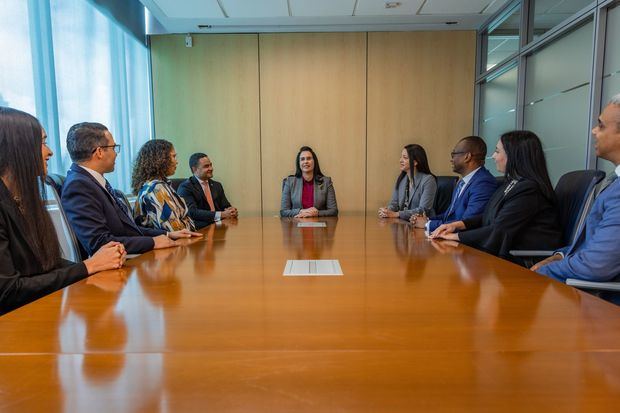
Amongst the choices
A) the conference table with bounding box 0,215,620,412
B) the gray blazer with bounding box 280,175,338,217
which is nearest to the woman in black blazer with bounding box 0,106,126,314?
the conference table with bounding box 0,215,620,412

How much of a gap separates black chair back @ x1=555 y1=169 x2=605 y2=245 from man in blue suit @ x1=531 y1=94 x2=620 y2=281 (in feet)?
0.89

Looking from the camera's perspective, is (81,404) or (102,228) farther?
(102,228)

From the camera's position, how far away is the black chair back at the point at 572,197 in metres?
1.95

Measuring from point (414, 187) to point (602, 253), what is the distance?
2293 mm

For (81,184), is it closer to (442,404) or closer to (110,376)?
(110,376)

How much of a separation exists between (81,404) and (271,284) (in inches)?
25.6

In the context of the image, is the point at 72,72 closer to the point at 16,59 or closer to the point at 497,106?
the point at 16,59

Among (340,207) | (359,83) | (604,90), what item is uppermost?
(359,83)

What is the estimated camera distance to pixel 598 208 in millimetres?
1557

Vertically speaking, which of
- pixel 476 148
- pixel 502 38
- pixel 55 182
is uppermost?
pixel 502 38

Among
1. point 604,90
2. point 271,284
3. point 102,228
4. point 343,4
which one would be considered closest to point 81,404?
point 271,284

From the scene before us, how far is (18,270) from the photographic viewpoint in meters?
1.24

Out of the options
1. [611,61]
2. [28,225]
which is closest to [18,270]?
[28,225]

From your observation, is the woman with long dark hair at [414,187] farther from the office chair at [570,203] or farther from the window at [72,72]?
the window at [72,72]
